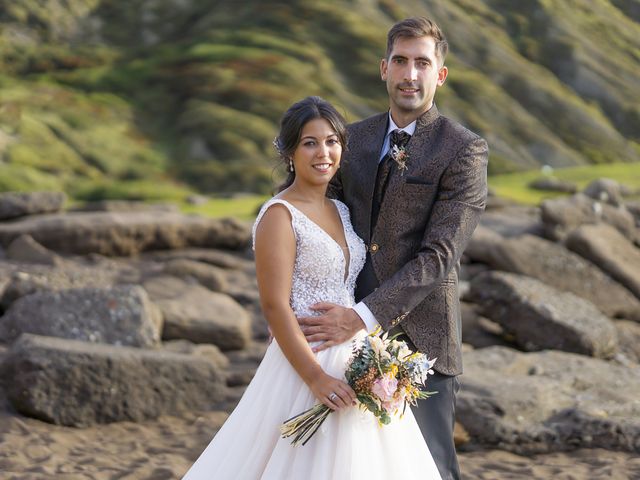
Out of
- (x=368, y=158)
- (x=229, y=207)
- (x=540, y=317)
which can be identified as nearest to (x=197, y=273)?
(x=540, y=317)

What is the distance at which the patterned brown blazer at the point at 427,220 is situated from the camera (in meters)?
3.76

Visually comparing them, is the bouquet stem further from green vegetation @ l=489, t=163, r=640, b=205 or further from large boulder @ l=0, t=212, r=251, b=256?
green vegetation @ l=489, t=163, r=640, b=205

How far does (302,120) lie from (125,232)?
31.0 feet

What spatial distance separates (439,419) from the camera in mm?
4023

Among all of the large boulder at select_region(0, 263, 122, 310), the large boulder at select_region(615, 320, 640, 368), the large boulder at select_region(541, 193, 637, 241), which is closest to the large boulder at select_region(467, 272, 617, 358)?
the large boulder at select_region(615, 320, 640, 368)

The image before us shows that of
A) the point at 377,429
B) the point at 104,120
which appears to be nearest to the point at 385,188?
the point at 377,429

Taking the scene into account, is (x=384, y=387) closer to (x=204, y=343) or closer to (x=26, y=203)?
(x=204, y=343)

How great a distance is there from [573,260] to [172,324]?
17.8 feet

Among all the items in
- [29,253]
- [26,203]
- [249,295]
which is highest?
[26,203]

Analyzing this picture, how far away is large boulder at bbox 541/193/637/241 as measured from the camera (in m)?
13.2

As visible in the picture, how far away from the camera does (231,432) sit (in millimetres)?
3842

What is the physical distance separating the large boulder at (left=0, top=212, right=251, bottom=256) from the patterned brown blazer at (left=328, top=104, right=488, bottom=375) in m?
8.96

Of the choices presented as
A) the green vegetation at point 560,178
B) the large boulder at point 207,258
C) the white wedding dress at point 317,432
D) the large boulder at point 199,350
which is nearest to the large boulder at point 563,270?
the large boulder at point 207,258

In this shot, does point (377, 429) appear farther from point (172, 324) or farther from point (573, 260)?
point (573, 260)
